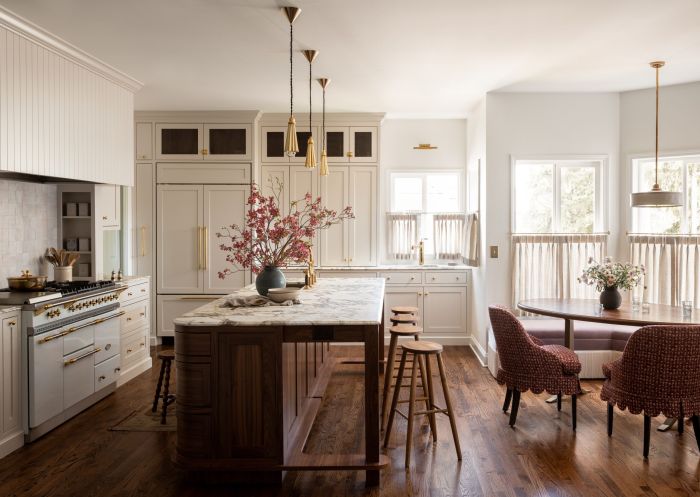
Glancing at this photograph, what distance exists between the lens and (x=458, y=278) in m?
6.55

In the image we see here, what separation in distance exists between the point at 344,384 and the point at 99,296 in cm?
224

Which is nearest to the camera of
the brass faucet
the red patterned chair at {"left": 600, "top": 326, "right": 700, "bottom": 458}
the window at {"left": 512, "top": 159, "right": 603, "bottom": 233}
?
the red patterned chair at {"left": 600, "top": 326, "right": 700, "bottom": 458}

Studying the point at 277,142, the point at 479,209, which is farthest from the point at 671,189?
the point at 277,142

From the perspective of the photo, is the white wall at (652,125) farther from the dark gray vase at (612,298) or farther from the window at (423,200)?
the window at (423,200)

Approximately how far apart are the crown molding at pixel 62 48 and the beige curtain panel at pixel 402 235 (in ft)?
11.0

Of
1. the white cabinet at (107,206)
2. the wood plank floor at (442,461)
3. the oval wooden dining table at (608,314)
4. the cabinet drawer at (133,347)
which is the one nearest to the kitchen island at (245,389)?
the wood plank floor at (442,461)

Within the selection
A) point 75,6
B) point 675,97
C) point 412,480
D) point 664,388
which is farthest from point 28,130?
point 675,97

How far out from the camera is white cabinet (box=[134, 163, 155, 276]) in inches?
257

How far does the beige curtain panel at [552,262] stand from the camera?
5.66m

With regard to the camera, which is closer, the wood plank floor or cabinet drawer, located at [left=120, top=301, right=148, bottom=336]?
the wood plank floor

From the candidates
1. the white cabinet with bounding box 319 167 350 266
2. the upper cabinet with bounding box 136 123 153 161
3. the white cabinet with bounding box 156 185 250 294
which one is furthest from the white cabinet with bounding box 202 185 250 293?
the white cabinet with bounding box 319 167 350 266

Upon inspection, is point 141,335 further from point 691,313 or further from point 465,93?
point 691,313

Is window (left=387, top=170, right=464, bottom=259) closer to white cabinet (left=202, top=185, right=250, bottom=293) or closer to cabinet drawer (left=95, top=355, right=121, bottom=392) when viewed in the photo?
white cabinet (left=202, top=185, right=250, bottom=293)

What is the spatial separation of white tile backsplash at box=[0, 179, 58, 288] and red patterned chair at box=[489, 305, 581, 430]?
3.79 meters
